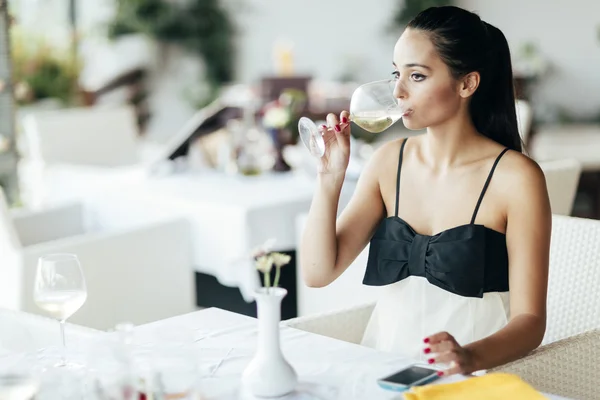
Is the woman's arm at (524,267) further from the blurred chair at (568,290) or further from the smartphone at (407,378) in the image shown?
the blurred chair at (568,290)

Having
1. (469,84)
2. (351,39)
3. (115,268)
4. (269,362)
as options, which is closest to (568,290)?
(469,84)

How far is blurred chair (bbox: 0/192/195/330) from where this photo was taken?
2.97 meters

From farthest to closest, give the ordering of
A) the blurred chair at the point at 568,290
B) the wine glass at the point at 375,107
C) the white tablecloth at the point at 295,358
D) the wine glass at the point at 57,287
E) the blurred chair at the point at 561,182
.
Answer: the blurred chair at the point at 561,182 → the blurred chair at the point at 568,290 → the wine glass at the point at 375,107 → the wine glass at the point at 57,287 → the white tablecloth at the point at 295,358

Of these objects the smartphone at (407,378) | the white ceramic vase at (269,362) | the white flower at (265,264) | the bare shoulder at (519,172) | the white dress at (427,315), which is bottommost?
the white dress at (427,315)

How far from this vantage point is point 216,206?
3.57m

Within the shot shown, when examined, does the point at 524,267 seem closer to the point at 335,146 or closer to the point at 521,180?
the point at 521,180

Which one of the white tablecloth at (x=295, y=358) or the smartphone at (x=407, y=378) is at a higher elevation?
the smartphone at (x=407, y=378)

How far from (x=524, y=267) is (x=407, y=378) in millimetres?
521

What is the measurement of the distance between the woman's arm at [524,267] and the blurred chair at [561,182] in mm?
1359

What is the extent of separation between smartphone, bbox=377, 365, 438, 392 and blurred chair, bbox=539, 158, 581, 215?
1.95 meters

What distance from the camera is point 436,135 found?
6.89ft

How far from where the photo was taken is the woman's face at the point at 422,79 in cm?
193

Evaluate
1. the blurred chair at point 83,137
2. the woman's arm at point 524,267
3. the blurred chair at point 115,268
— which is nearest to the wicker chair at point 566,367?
the woman's arm at point 524,267

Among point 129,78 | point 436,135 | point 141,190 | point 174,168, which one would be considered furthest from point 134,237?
point 129,78
